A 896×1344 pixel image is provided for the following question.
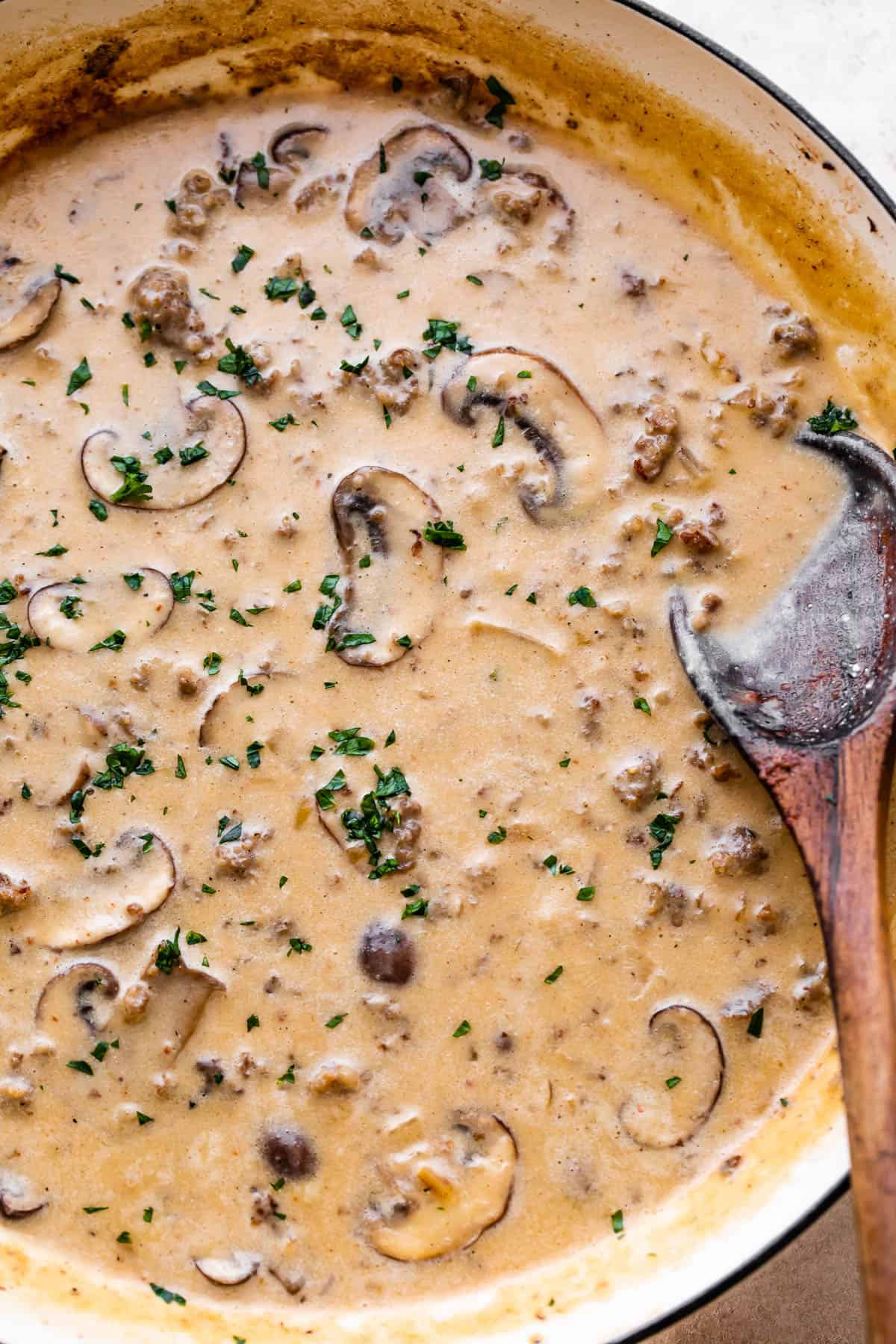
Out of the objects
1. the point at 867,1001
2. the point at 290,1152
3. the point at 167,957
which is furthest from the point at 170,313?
the point at 867,1001

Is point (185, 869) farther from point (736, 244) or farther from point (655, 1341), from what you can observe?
point (736, 244)

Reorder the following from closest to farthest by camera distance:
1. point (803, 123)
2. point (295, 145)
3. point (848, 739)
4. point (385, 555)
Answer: point (848, 739) < point (803, 123) < point (385, 555) < point (295, 145)

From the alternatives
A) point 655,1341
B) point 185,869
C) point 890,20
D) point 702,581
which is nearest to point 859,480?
point 702,581

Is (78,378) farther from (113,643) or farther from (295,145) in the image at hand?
(295,145)

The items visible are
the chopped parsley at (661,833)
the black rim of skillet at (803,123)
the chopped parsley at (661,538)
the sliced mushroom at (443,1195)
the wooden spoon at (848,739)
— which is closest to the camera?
the wooden spoon at (848,739)

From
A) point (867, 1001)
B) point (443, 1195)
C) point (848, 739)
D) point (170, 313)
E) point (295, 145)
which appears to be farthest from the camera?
point (295, 145)

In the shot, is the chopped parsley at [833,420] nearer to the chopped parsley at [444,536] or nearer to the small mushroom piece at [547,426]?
the small mushroom piece at [547,426]

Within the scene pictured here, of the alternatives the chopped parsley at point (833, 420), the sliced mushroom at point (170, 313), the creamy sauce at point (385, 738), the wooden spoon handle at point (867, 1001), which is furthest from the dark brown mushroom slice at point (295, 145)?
the wooden spoon handle at point (867, 1001)
